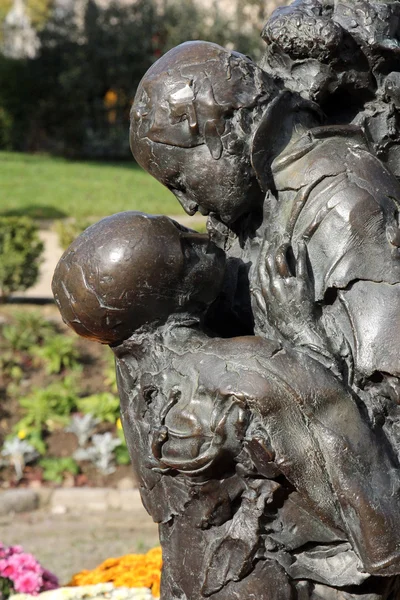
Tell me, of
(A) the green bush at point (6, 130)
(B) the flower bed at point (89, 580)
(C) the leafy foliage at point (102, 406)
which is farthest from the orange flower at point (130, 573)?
(A) the green bush at point (6, 130)

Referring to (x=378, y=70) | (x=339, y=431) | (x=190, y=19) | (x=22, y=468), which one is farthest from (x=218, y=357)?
(x=190, y=19)

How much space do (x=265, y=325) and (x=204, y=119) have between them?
0.59m

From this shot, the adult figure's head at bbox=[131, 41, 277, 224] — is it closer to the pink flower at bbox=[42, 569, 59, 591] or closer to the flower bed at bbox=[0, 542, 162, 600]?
the flower bed at bbox=[0, 542, 162, 600]

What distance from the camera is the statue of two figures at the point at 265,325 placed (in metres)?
1.99

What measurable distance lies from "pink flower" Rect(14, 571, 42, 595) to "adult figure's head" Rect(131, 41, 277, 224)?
2.66 m

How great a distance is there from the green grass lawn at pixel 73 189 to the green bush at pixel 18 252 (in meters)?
3.27

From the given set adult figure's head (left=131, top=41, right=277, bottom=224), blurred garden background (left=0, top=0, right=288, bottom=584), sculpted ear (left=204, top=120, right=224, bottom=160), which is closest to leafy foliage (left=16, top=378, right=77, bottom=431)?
blurred garden background (left=0, top=0, right=288, bottom=584)

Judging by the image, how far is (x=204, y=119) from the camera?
204cm

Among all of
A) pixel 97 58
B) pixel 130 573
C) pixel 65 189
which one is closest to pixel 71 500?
pixel 130 573

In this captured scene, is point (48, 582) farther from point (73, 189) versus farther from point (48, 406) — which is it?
point (73, 189)

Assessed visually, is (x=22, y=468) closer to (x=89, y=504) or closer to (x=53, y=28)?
(x=89, y=504)

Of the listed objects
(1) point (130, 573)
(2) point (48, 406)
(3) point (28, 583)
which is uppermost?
(1) point (130, 573)

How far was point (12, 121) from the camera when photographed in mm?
26844

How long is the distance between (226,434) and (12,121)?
2640cm
